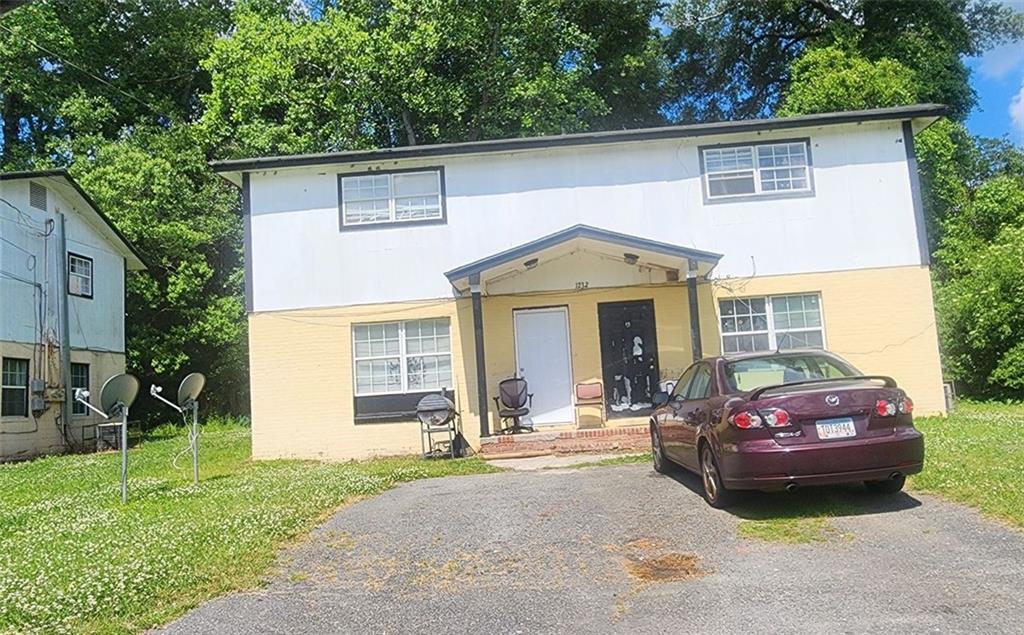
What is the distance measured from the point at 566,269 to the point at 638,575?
970 centimetres

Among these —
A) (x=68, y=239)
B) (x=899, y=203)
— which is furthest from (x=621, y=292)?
(x=68, y=239)

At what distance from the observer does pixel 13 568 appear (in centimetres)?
617

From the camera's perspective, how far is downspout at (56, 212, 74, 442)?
66.3 ft

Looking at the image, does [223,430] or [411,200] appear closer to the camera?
[411,200]

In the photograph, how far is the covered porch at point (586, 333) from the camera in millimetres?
14406

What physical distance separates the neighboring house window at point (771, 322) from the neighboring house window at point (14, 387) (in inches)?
659

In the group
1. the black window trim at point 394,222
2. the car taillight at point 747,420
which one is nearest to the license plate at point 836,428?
the car taillight at point 747,420

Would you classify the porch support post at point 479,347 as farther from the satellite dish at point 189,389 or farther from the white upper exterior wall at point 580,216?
the satellite dish at point 189,389

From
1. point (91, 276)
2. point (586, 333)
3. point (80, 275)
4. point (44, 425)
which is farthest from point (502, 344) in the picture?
point (91, 276)

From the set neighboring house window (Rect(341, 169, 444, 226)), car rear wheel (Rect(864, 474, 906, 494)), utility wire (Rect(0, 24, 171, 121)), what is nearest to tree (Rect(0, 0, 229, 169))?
utility wire (Rect(0, 24, 171, 121))

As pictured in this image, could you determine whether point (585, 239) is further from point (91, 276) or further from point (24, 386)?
point (91, 276)

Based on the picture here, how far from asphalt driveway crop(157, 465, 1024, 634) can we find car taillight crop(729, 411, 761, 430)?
0.86 m

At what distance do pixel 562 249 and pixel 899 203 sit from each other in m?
6.49

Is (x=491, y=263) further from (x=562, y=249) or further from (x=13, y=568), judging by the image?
(x=13, y=568)
